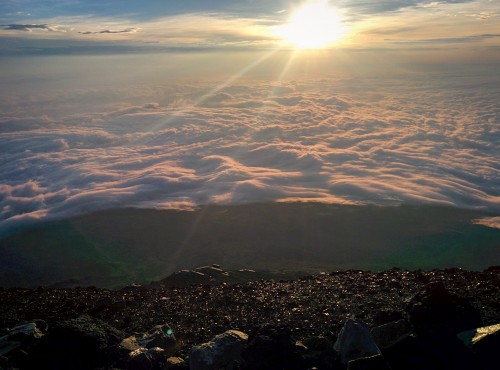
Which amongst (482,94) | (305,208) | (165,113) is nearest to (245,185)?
(305,208)

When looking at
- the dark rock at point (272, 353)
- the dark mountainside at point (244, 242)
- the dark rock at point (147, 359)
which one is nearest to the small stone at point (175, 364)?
the dark rock at point (147, 359)

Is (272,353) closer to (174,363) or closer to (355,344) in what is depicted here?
(355,344)

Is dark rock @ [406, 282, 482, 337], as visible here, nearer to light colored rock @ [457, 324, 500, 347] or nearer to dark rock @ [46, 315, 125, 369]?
light colored rock @ [457, 324, 500, 347]

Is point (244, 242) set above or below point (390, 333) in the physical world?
below

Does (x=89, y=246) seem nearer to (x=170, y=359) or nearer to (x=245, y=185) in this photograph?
(x=245, y=185)

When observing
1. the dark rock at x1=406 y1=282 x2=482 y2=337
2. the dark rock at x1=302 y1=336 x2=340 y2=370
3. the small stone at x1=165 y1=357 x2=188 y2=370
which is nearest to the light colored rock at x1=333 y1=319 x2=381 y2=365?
the dark rock at x1=302 y1=336 x2=340 y2=370

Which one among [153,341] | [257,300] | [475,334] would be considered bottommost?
[257,300]

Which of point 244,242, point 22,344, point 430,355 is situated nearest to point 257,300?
point 430,355
